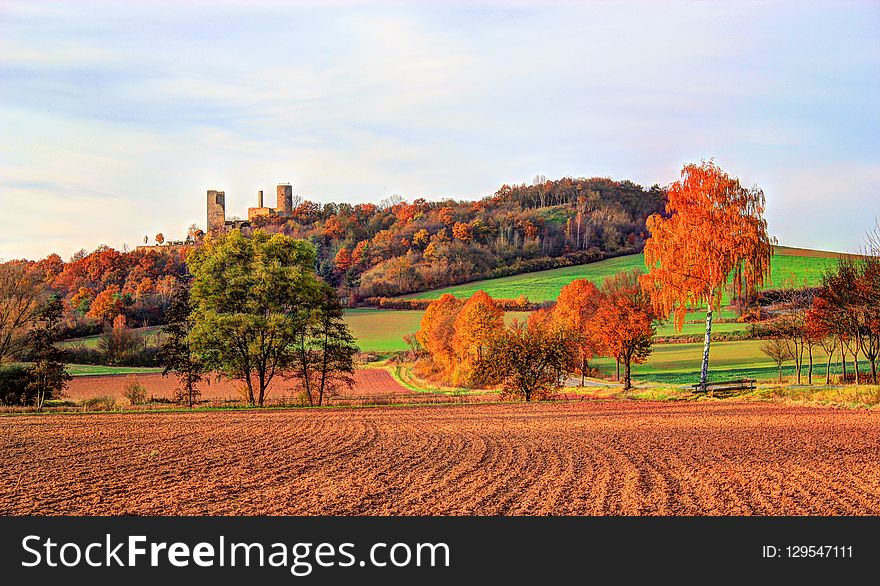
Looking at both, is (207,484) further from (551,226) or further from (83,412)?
(551,226)

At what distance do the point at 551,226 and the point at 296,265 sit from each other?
8496 centimetres

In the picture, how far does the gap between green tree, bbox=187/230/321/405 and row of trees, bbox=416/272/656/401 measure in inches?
477

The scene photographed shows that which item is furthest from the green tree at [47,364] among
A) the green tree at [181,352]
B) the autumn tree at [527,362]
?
the autumn tree at [527,362]

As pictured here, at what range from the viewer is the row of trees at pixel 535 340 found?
4888cm

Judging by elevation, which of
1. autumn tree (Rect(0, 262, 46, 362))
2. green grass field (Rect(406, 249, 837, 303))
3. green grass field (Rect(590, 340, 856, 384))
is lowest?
green grass field (Rect(590, 340, 856, 384))

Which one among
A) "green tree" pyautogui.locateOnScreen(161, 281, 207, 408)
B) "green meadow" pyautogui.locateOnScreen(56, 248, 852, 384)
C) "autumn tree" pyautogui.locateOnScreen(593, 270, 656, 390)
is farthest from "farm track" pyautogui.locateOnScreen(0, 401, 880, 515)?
"green meadow" pyautogui.locateOnScreen(56, 248, 852, 384)

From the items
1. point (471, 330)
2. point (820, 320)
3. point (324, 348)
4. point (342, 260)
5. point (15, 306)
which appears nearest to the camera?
point (324, 348)

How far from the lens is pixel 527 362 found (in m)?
48.8

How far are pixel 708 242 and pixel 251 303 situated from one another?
1021 inches

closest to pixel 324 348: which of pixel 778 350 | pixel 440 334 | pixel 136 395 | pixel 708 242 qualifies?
pixel 136 395

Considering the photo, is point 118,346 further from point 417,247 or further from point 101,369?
point 417,247

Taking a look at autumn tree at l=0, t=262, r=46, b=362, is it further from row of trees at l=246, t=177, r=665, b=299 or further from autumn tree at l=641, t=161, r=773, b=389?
row of trees at l=246, t=177, r=665, b=299

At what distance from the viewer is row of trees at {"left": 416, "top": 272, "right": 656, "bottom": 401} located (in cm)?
4888

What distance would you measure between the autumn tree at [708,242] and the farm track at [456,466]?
31.5 ft
